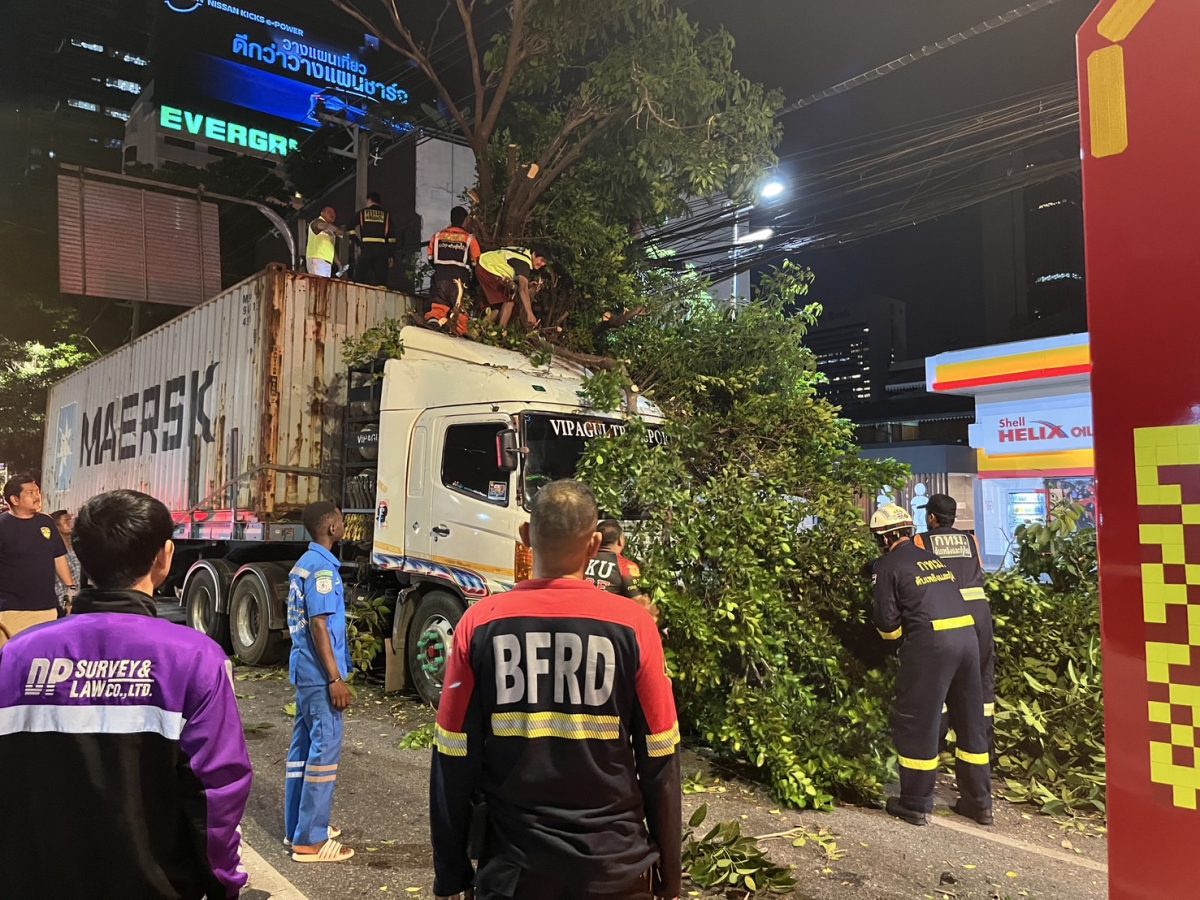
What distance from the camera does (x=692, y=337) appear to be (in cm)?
921

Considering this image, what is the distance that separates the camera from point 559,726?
1.93 metres

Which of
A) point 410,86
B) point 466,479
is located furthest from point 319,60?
point 466,479

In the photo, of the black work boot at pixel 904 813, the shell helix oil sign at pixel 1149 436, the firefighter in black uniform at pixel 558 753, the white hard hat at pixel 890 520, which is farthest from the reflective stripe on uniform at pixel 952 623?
the shell helix oil sign at pixel 1149 436

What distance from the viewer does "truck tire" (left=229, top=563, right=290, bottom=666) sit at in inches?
329

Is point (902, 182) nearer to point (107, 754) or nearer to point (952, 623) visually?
point (952, 623)

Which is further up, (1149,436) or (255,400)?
(255,400)

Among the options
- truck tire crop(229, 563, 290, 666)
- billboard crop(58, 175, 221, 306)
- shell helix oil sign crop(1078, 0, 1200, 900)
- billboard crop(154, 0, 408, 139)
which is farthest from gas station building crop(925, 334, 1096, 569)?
billboard crop(154, 0, 408, 139)

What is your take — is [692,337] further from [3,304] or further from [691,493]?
[3,304]

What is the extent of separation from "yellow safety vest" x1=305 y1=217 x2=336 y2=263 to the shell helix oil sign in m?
10.2

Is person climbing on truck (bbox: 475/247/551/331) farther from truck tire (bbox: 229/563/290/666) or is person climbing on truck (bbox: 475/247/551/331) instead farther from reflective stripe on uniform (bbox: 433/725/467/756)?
reflective stripe on uniform (bbox: 433/725/467/756)

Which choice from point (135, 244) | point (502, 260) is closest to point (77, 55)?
point (135, 244)

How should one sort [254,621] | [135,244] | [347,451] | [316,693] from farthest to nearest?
1. [135,244]
2. [254,621]
3. [347,451]
4. [316,693]

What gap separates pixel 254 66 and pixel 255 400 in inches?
1404

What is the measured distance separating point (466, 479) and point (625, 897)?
5022mm
